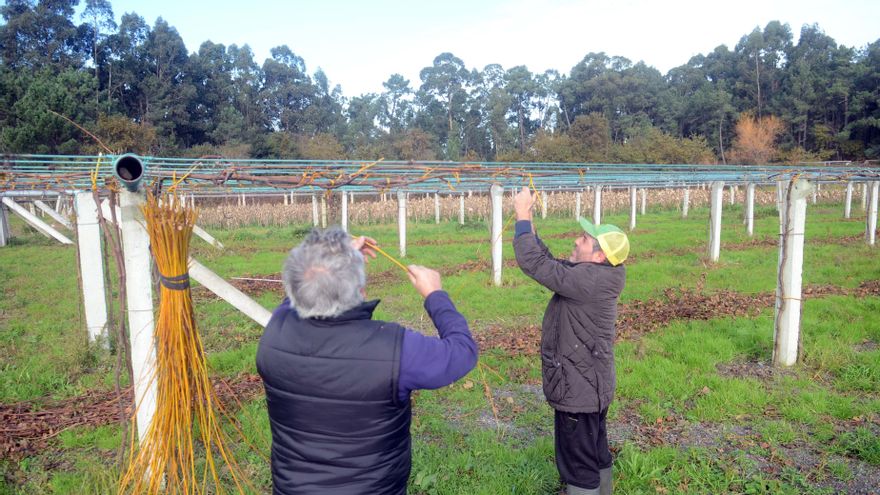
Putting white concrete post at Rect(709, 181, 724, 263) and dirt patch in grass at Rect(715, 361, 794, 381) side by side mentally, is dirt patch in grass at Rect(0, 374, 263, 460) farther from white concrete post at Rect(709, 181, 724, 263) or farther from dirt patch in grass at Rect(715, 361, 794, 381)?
white concrete post at Rect(709, 181, 724, 263)

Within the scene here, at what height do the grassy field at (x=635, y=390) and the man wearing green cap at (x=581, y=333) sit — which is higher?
the man wearing green cap at (x=581, y=333)

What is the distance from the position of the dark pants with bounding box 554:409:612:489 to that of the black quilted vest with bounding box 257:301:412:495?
4.85 ft

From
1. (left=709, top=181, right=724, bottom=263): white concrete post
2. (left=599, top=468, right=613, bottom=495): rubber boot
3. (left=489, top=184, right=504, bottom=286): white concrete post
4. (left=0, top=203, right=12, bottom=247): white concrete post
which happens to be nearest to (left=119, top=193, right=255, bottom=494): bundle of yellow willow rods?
(left=599, top=468, right=613, bottom=495): rubber boot

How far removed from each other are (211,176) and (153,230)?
66 cm

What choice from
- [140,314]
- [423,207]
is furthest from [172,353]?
[423,207]

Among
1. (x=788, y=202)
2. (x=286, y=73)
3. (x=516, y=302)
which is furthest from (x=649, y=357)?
(x=286, y=73)

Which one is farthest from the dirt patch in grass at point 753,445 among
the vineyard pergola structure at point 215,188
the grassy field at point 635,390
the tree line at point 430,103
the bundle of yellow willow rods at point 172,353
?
the tree line at point 430,103

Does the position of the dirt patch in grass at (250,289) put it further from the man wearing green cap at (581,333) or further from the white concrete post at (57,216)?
the man wearing green cap at (581,333)

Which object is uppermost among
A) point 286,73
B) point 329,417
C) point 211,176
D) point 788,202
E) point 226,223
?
point 286,73

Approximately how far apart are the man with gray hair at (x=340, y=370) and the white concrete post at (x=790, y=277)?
526cm

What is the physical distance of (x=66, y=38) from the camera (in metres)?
40.1

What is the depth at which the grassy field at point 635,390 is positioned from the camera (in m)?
3.92

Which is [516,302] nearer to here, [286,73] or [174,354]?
[174,354]

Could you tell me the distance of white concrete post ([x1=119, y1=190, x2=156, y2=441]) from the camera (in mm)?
3285
